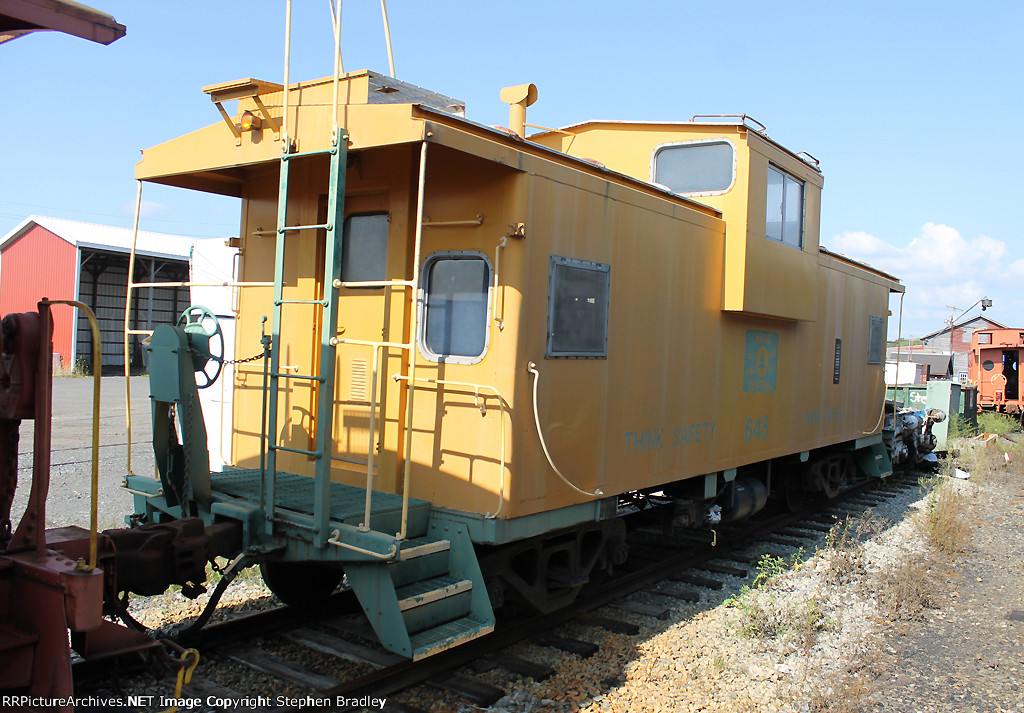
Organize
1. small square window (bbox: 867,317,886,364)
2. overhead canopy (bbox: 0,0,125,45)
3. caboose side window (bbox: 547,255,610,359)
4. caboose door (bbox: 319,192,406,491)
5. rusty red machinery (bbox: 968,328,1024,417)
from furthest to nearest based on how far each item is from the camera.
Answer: rusty red machinery (bbox: 968,328,1024,417) < small square window (bbox: 867,317,886,364) < caboose door (bbox: 319,192,406,491) < caboose side window (bbox: 547,255,610,359) < overhead canopy (bbox: 0,0,125,45)

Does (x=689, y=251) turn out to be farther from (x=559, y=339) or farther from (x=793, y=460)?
(x=793, y=460)

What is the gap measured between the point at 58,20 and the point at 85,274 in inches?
1196

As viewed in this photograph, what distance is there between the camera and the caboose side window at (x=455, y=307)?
473 centimetres

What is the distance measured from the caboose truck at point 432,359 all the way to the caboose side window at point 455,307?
17 mm

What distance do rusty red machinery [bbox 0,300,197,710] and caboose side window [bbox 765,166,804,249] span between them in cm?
619

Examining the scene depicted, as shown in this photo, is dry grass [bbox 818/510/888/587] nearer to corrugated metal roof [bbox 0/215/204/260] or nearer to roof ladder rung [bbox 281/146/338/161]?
roof ladder rung [bbox 281/146/338/161]

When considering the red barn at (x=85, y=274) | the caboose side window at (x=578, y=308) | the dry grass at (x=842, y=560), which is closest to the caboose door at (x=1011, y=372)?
the dry grass at (x=842, y=560)

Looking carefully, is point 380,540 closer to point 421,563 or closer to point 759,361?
point 421,563

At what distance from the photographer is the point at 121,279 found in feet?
101

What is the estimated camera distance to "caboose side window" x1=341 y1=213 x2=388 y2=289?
5.18 m

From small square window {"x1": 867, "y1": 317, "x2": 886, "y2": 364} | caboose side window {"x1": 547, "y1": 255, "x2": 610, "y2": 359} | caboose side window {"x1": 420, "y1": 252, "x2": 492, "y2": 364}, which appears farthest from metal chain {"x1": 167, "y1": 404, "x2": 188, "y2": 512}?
small square window {"x1": 867, "y1": 317, "x2": 886, "y2": 364}

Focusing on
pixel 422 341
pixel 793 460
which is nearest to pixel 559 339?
pixel 422 341

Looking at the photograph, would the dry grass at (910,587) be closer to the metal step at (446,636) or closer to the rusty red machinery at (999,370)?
the metal step at (446,636)

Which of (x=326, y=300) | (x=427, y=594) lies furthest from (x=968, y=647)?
(x=326, y=300)
